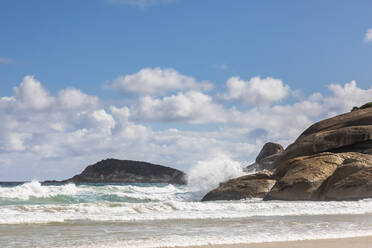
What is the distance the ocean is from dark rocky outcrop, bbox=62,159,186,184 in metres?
87.9

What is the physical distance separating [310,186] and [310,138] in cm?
515

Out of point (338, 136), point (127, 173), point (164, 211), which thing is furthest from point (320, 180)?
point (127, 173)

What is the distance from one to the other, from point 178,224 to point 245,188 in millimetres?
9531

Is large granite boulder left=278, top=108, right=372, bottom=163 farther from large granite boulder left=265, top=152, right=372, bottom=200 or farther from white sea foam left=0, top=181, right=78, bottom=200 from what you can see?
white sea foam left=0, top=181, right=78, bottom=200

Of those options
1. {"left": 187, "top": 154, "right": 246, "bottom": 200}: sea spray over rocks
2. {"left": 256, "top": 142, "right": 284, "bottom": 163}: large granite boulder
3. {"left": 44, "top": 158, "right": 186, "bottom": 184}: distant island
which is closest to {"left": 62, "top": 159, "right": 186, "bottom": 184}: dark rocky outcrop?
{"left": 44, "top": 158, "right": 186, "bottom": 184}: distant island

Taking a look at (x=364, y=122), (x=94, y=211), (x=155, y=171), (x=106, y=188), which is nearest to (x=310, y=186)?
(x=364, y=122)

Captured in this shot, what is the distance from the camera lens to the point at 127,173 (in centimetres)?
10500

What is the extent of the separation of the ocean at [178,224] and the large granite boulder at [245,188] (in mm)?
3970

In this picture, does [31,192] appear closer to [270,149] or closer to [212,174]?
[212,174]

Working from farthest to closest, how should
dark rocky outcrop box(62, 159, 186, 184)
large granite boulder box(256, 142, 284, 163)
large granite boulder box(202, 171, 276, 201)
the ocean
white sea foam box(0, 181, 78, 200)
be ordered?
dark rocky outcrop box(62, 159, 186, 184), large granite boulder box(256, 142, 284, 163), white sea foam box(0, 181, 78, 200), large granite boulder box(202, 171, 276, 201), the ocean

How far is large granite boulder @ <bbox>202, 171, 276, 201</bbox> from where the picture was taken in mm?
21000

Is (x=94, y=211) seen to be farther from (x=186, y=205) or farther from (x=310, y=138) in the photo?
(x=310, y=138)

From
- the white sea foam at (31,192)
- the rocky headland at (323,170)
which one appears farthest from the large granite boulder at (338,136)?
the white sea foam at (31,192)

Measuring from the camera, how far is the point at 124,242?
9.11 meters
